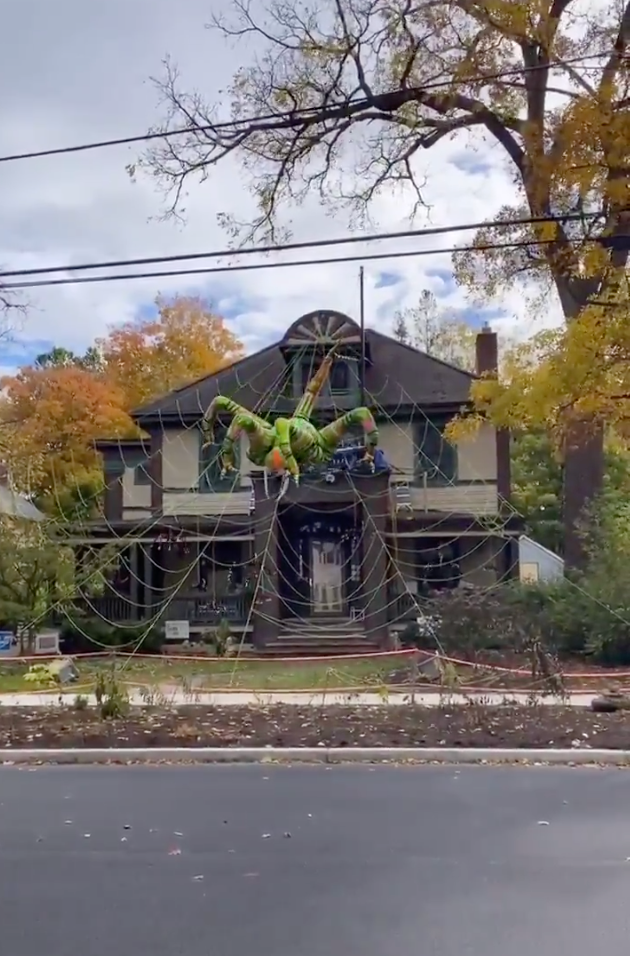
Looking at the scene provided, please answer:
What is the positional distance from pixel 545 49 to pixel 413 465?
12.5 m

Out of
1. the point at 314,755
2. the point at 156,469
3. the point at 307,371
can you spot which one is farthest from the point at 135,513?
the point at 314,755

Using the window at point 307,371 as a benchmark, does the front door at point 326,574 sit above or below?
below

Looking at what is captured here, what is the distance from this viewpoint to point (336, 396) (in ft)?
98.3

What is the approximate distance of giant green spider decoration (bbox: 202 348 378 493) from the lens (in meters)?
24.9

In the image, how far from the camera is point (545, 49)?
20.0 meters

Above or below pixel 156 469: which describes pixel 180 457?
above

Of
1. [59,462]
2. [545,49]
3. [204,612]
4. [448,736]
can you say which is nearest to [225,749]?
[448,736]

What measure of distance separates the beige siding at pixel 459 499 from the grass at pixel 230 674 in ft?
23.2

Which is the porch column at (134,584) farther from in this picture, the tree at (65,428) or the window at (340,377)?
the tree at (65,428)

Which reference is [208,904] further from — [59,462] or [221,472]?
[59,462]

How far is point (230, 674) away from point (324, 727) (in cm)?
793

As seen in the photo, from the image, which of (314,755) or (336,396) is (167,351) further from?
(314,755)

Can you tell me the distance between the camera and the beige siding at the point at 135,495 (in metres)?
31.2

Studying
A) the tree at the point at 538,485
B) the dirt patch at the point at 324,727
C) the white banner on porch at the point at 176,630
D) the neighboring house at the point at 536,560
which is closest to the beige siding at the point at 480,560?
the white banner on porch at the point at 176,630
